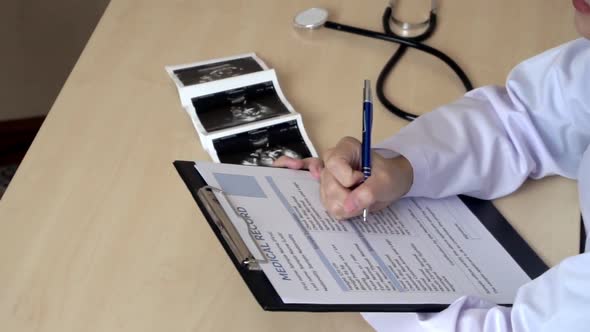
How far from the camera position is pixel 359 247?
796 millimetres

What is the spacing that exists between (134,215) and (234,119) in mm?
201

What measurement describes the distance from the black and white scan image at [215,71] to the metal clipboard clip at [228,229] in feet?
0.91

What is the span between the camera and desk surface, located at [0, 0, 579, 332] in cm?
78

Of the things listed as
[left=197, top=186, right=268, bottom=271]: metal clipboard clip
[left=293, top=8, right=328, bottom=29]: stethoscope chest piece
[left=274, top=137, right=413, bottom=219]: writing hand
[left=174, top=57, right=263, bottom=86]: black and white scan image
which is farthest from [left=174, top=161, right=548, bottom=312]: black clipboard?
[left=293, top=8, right=328, bottom=29]: stethoscope chest piece

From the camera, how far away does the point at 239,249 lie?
2.35 ft

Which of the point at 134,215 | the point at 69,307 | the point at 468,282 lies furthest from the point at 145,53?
the point at 468,282

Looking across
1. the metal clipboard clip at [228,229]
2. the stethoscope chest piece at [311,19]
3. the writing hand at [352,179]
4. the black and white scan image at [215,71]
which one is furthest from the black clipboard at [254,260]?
the stethoscope chest piece at [311,19]

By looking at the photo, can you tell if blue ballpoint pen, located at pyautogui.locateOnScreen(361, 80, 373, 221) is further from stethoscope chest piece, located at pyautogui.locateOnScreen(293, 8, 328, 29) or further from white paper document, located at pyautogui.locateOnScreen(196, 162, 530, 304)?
stethoscope chest piece, located at pyautogui.locateOnScreen(293, 8, 328, 29)

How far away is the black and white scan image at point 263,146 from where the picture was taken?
37.2 inches

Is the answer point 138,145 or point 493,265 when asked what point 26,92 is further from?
point 493,265

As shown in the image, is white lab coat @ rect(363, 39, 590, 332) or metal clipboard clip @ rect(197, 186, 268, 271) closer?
metal clipboard clip @ rect(197, 186, 268, 271)

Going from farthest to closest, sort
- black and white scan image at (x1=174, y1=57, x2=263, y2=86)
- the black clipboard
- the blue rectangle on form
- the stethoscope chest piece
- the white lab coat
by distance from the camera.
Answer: the stethoscope chest piece < black and white scan image at (x1=174, y1=57, x2=263, y2=86) < the white lab coat < the blue rectangle on form < the black clipboard

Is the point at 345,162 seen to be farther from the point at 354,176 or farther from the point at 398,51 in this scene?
the point at 398,51

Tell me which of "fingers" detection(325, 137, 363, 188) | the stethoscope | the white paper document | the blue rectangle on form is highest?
the stethoscope
